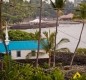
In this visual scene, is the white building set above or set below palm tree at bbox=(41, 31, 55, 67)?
below

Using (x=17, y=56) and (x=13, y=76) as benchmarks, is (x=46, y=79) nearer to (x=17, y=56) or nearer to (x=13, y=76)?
(x=13, y=76)

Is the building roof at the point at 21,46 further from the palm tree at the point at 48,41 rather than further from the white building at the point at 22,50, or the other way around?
the palm tree at the point at 48,41

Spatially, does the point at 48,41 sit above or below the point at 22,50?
above

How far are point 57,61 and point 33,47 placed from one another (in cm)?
170

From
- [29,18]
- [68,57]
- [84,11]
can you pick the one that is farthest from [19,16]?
[84,11]

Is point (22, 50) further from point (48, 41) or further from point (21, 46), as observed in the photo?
point (48, 41)

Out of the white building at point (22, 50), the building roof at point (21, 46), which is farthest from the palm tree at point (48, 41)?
the building roof at point (21, 46)

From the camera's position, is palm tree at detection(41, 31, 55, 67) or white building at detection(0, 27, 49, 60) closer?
palm tree at detection(41, 31, 55, 67)

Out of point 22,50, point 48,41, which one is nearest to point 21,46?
point 22,50

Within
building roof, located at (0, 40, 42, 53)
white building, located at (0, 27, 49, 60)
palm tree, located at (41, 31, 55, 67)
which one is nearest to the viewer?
palm tree, located at (41, 31, 55, 67)

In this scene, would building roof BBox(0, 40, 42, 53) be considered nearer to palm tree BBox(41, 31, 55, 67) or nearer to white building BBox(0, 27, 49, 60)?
white building BBox(0, 27, 49, 60)

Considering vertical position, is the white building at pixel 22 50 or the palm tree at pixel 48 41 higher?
the palm tree at pixel 48 41

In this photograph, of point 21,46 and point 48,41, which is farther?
point 21,46

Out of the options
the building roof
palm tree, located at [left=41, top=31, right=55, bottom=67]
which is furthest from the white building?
palm tree, located at [left=41, top=31, right=55, bottom=67]
